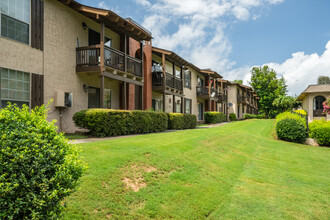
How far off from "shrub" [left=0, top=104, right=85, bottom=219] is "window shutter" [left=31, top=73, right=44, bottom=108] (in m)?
8.06

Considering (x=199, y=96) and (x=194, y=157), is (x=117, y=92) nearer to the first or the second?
(x=194, y=157)

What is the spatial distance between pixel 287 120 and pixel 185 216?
45.5ft

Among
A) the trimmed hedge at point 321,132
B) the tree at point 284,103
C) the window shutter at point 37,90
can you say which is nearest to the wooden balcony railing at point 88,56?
the window shutter at point 37,90

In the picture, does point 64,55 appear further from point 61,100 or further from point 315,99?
point 315,99

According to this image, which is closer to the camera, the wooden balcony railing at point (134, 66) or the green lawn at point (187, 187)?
the green lawn at point (187, 187)

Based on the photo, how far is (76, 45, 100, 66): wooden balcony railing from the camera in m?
12.3

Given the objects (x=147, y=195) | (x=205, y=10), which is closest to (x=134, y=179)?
(x=147, y=195)

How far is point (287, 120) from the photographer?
52.5 feet

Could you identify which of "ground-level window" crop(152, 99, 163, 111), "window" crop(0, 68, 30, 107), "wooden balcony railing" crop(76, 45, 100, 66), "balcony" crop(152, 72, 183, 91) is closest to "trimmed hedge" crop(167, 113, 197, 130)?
"balcony" crop(152, 72, 183, 91)

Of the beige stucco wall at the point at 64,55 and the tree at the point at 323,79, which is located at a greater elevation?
the tree at the point at 323,79

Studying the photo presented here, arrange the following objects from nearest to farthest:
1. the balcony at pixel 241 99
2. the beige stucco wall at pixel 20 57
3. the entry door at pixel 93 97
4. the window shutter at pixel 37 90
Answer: the beige stucco wall at pixel 20 57 → the window shutter at pixel 37 90 → the entry door at pixel 93 97 → the balcony at pixel 241 99

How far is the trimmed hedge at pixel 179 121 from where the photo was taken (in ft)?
56.6

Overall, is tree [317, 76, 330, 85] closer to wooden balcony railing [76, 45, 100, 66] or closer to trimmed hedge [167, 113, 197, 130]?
trimmed hedge [167, 113, 197, 130]

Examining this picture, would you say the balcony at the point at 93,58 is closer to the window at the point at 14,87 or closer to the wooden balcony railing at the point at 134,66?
the wooden balcony railing at the point at 134,66
